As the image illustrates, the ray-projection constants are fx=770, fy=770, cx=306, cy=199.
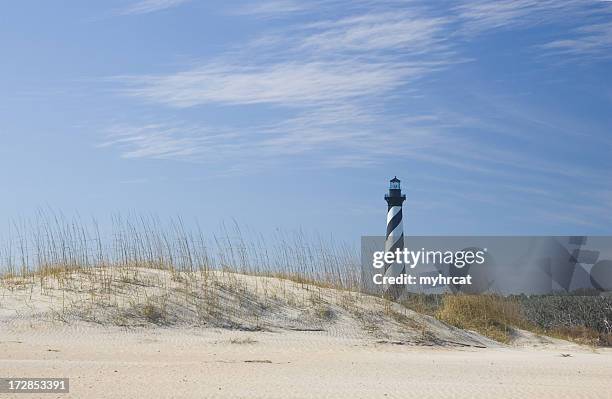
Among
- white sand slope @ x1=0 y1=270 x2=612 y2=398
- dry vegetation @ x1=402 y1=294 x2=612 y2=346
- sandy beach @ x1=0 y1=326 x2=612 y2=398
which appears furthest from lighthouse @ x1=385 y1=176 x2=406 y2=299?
sandy beach @ x1=0 y1=326 x2=612 y2=398

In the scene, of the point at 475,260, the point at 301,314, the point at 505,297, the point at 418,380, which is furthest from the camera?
the point at 475,260

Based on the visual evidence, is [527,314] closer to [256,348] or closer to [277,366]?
[256,348]

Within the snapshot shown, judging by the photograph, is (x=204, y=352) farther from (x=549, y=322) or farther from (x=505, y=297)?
(x=549, y=322)

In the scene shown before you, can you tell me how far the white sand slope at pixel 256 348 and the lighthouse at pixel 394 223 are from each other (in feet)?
13.8

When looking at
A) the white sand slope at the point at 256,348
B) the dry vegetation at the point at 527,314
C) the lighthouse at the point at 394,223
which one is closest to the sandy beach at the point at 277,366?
the white sand slope at the point at 256,348

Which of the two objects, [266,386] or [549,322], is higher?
[266,386]

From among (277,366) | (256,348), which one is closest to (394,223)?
(256,348)

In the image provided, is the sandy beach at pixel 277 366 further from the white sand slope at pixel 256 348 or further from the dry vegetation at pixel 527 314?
the dry vegetation at pixel 527 314

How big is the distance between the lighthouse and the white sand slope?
421cm

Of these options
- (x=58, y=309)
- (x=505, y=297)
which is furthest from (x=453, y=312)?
(x=58, y=309)

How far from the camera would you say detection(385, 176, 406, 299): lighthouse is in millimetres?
17781

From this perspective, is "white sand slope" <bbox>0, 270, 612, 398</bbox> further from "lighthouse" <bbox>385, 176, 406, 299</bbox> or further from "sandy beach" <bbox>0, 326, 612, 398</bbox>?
"lighthouse" <bbox>385, 176, 406, 299</bbox>

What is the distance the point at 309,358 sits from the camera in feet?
30.7

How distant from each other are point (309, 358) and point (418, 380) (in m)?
1.95
